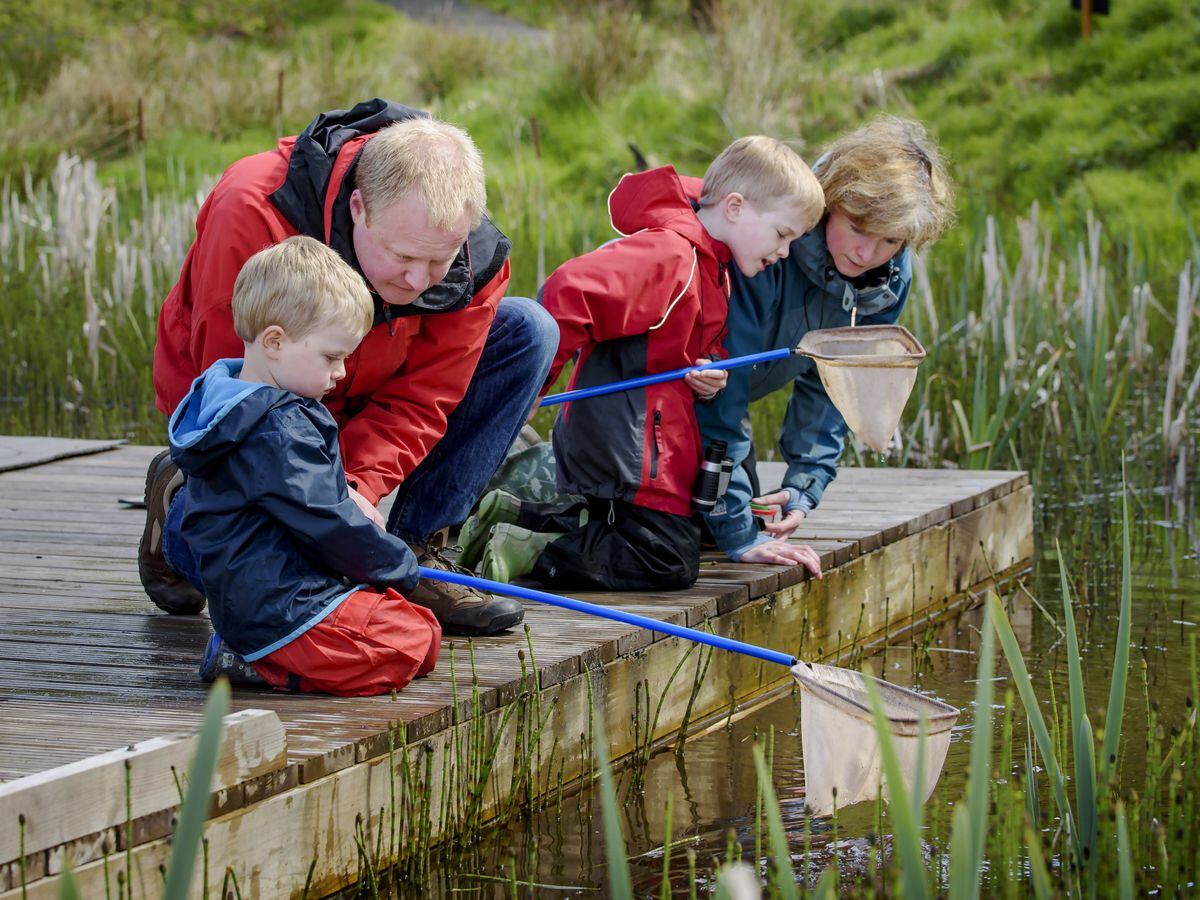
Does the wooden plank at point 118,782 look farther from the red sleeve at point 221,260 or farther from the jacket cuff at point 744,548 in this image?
the jacket cuff at point 744,548

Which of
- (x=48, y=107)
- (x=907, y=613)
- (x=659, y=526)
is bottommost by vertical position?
(x=907, y=613)

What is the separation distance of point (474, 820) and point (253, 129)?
52.9 ft

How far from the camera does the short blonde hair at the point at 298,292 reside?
2824mm

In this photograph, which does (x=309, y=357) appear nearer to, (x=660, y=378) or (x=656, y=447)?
(x=660, y=378)

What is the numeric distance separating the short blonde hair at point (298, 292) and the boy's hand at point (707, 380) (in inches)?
43.3

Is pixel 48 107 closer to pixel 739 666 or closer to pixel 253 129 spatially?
pixel 253 129

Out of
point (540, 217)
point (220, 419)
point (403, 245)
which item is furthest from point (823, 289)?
point (540, 217)

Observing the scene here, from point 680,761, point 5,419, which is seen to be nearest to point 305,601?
point 680,761

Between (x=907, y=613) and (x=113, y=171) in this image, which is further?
(x=113, y=171)

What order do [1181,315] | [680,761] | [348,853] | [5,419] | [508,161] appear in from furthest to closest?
[508,161] → [5,419] → [1181,315] → [680,761] → [348,853]

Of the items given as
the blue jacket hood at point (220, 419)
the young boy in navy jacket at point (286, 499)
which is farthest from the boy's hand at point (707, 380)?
the blue jacket hood at point (220, 419)

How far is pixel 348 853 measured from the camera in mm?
2773

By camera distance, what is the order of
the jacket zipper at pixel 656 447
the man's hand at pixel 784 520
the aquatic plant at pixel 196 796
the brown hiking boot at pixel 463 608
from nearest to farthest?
1. the aquatic plant at pixel 196 796
2. the brown hiking boot at pixel 463 608
3. the jacket zipper at pixel 656 447
4. the man's hand at pixel 784 520

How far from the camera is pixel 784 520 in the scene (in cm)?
436
